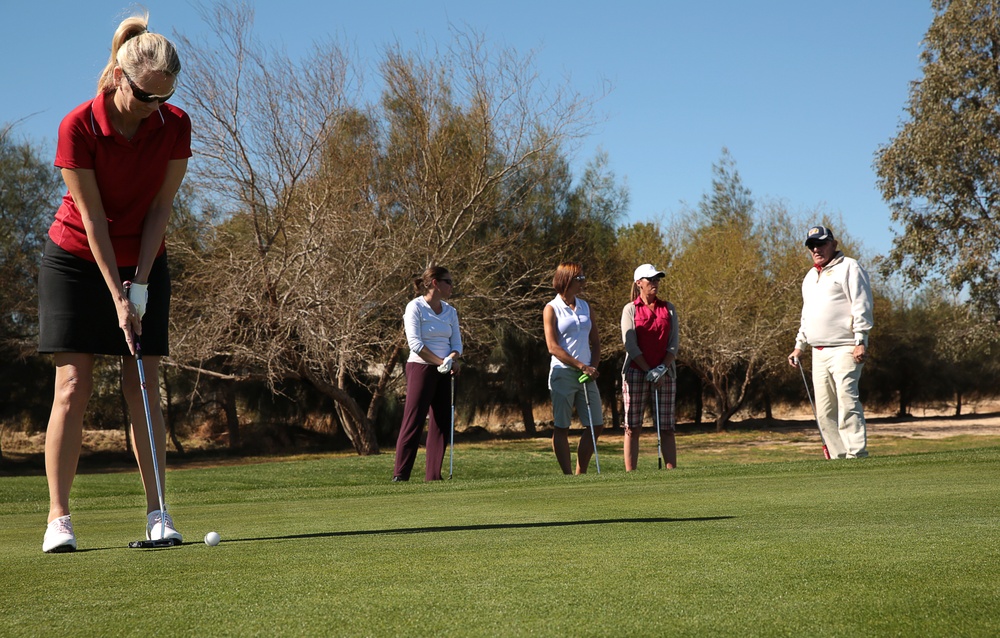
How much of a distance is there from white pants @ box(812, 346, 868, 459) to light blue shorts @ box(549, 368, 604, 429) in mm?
1888

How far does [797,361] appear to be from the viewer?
29.0 feet

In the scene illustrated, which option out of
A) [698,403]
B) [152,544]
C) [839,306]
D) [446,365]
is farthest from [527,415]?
[152,544]

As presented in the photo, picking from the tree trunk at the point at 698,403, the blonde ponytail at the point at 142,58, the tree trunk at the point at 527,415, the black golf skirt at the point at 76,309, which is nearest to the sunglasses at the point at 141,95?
the blonde ponytail at the point at 142,58

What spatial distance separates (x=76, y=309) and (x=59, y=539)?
2.87ft

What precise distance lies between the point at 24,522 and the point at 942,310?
3781cm

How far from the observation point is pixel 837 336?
848 cm

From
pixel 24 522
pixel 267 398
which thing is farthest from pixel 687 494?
pixel 267 398

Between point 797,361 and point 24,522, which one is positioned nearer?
point 24,522

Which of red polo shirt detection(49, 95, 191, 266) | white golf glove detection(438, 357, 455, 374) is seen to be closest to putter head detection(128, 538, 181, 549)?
red polo shirt detection(49, 95, 191, 266)

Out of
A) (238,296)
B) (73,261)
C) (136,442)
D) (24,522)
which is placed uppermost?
(238,296)

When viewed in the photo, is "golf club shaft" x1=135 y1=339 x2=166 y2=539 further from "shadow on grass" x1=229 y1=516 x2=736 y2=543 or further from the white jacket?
the white jacket

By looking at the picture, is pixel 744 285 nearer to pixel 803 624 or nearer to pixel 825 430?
pixel 825 430

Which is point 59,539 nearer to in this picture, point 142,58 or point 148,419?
point 148,419

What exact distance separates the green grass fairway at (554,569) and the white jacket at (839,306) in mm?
3091
